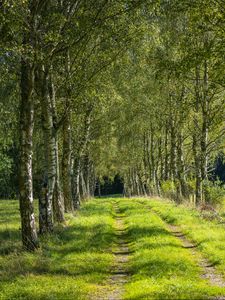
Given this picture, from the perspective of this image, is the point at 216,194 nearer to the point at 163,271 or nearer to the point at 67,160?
the point at 67,160

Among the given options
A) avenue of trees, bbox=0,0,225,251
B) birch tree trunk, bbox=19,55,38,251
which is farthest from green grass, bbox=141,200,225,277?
birch tree trunk, bbox=19,55,38,251

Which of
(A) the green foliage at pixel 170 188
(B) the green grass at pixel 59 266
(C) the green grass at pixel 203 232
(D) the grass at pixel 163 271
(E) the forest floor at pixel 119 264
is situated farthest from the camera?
(A) the green foliage at pixel 170 188

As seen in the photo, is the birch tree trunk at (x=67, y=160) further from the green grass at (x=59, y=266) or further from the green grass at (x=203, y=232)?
the green grass at (x=59, y=266)

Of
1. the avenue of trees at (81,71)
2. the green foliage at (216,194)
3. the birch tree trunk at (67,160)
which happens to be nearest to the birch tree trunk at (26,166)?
A: the avenue of trees at (81,71)

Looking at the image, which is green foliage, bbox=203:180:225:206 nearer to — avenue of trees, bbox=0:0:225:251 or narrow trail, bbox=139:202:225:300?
avenue of trees, bbox=0:0:225:251

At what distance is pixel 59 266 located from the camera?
16.2 meters

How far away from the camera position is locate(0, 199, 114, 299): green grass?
13086 millimetres

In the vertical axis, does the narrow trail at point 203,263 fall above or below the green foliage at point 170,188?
below

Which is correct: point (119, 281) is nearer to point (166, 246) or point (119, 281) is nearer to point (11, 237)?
point (166, 246)

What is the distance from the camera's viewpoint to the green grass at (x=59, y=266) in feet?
42.9

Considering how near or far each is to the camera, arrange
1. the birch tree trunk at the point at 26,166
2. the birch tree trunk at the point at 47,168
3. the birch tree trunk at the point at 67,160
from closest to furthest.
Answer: the birch tree trunk at the point at 26,166
the birch tree trunk at the point at 47,168
the birch tree trunk at the point at 67,160

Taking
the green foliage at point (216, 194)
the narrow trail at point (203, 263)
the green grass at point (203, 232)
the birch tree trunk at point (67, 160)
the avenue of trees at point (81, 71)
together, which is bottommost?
the narrow trail at point (203, 263)

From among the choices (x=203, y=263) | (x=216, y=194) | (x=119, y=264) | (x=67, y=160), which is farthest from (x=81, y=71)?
(x=203, y=263)

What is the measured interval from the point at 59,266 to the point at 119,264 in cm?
242
